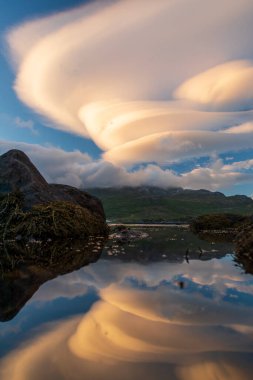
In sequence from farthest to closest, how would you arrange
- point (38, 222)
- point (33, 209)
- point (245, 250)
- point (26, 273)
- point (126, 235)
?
1. point (126, 235)
2. point (33, 209)
3. point (38, 222)
4. point (245, 250)
5. point (26, 273)

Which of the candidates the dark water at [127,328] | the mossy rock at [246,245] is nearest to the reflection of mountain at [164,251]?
the mossy rock at [246,245]

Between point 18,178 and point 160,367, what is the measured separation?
2621 cm

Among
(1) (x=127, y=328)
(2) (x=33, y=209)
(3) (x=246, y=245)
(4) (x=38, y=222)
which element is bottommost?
(1) (x=127, y=328)

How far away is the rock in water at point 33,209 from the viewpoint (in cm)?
2105

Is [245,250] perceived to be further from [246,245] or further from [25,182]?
[25,182]

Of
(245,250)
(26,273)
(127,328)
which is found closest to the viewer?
(127,328)

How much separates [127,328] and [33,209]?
1875 cm

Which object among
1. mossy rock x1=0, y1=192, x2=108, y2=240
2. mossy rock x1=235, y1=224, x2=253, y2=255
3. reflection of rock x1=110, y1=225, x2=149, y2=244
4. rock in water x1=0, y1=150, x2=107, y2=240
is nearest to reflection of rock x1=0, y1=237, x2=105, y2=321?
mossy rock x1=235, y1=224, x2=253, y2=255

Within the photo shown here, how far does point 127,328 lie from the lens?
4477 millimetres

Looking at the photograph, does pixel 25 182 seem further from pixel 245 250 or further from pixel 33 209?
pixel 245 250

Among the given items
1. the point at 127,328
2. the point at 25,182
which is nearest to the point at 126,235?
the point at 25,182

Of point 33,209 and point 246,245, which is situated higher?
point 33,209

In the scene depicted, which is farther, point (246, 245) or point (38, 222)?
point (38, 222)

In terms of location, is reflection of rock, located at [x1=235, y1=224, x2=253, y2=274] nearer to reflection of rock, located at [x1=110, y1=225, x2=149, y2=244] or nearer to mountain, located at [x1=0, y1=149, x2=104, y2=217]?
reflection of rock, located at [x1=110, y1=225, x2=149, y2=244]
